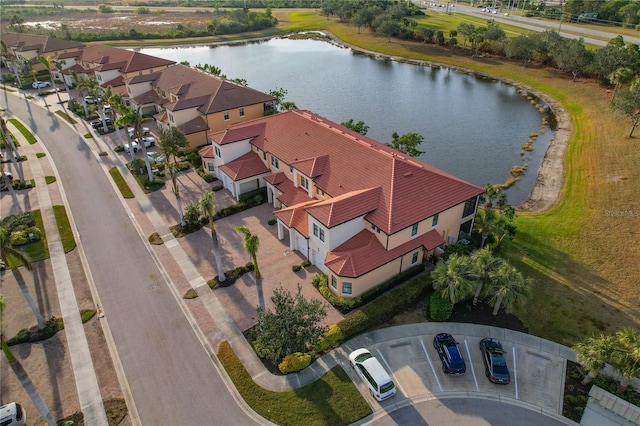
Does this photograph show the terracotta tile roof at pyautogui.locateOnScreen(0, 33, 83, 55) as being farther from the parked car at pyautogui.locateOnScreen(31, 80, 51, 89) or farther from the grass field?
the grass field

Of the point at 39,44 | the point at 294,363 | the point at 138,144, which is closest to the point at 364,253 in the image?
the point at 294,363

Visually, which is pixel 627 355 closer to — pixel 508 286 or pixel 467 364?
pixel 508 286

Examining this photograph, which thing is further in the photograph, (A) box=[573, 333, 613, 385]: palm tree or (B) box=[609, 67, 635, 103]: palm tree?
(B) box=[609, 67, 635, 103]: palm tree

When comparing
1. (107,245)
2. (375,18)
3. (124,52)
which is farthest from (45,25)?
(107,245)

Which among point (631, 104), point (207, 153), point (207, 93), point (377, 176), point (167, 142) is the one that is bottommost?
point (207, 153)

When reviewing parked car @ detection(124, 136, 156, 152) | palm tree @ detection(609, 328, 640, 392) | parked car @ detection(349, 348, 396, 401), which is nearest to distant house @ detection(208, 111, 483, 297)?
parked car @ detection(349, 348, 396, 401)
